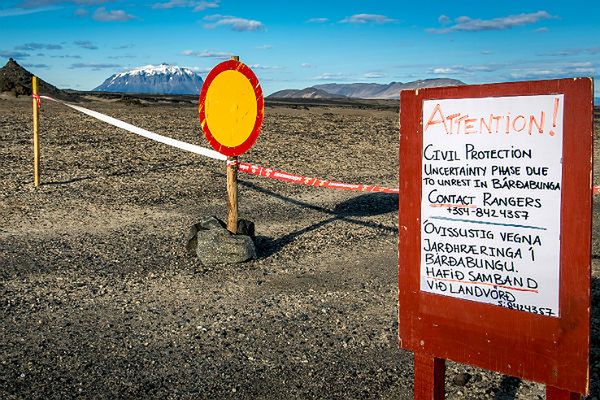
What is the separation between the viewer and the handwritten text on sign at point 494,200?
2.93 metres

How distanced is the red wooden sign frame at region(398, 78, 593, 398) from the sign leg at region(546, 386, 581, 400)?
3cm

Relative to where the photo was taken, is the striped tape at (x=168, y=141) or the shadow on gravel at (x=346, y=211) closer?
the shadow on gravel at (x=346, y=211)

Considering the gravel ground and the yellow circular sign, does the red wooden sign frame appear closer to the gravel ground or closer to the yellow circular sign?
the gravel ground

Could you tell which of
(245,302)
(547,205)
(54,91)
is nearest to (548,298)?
(547,205)

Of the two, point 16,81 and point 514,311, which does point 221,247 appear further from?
point 16,81

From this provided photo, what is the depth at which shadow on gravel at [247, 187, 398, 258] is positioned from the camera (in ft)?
26.7

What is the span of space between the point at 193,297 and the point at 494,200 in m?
3.79

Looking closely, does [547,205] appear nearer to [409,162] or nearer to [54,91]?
[409,162]

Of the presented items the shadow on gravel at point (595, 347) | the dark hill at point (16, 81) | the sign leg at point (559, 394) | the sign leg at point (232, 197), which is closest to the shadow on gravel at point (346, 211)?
the sign leg at point (232, 197)

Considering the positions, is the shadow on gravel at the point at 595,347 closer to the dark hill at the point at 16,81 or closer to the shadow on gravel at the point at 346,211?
the shadow on gravel at the point at 346,211

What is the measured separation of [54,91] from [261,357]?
46.4 metres

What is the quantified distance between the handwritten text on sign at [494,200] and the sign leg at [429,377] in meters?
0.38

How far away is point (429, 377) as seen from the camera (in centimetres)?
336

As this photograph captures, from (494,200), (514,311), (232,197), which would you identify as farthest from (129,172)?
(514,311)
